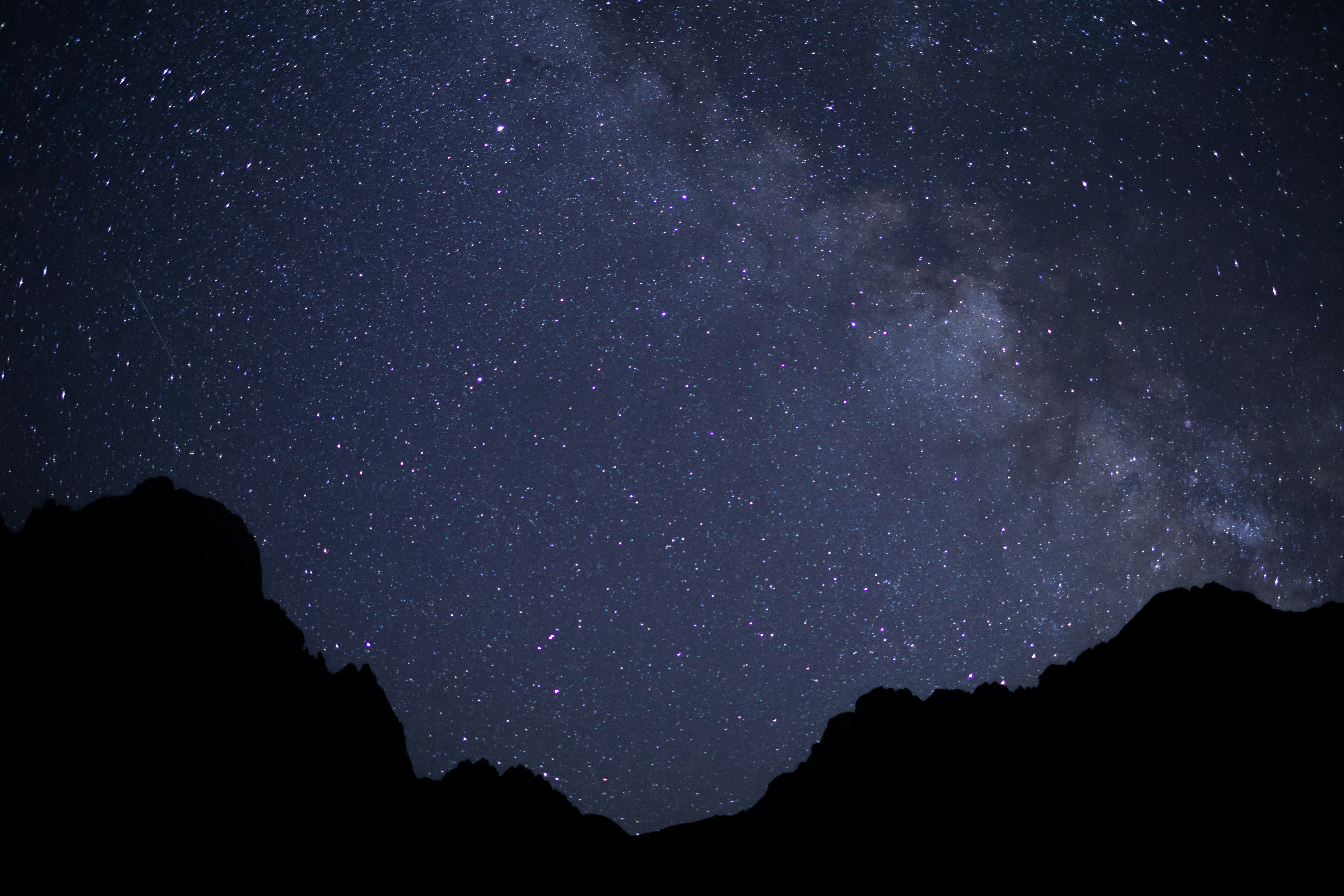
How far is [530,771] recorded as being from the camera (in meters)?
30.8

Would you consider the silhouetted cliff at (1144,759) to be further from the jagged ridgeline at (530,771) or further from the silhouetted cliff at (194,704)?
the silhouetted cliff at (194,704)

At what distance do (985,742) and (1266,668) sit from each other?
8603 mm

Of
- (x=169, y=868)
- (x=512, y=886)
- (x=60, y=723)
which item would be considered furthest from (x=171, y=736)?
(x=512, y=886)

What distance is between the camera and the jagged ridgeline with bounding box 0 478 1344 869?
15.1 meters

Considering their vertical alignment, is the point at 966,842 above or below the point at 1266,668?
below

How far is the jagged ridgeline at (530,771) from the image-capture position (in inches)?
594

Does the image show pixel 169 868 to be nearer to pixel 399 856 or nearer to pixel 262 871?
pixel 262 871

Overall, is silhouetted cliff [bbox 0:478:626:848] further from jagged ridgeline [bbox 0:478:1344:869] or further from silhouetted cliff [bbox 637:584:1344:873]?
silhouetted cliff [bbox 637:584:1344:873]

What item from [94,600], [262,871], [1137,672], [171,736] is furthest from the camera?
[94,600]

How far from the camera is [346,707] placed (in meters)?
28.9

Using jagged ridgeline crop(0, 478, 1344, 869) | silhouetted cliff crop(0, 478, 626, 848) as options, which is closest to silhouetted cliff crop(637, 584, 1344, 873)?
jagged ridgeline crop(0, 478, 1344, 869)

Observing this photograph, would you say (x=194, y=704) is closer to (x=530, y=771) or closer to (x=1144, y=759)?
(x=530, y=771)

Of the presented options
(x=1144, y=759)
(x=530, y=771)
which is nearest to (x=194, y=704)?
(x=530, y=771)

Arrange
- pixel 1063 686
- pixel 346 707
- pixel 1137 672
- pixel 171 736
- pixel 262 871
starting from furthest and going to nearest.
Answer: pixel 346 707, pixel 171 736, pixel 262 871, pixel 1063 686, pixel 1137 672
